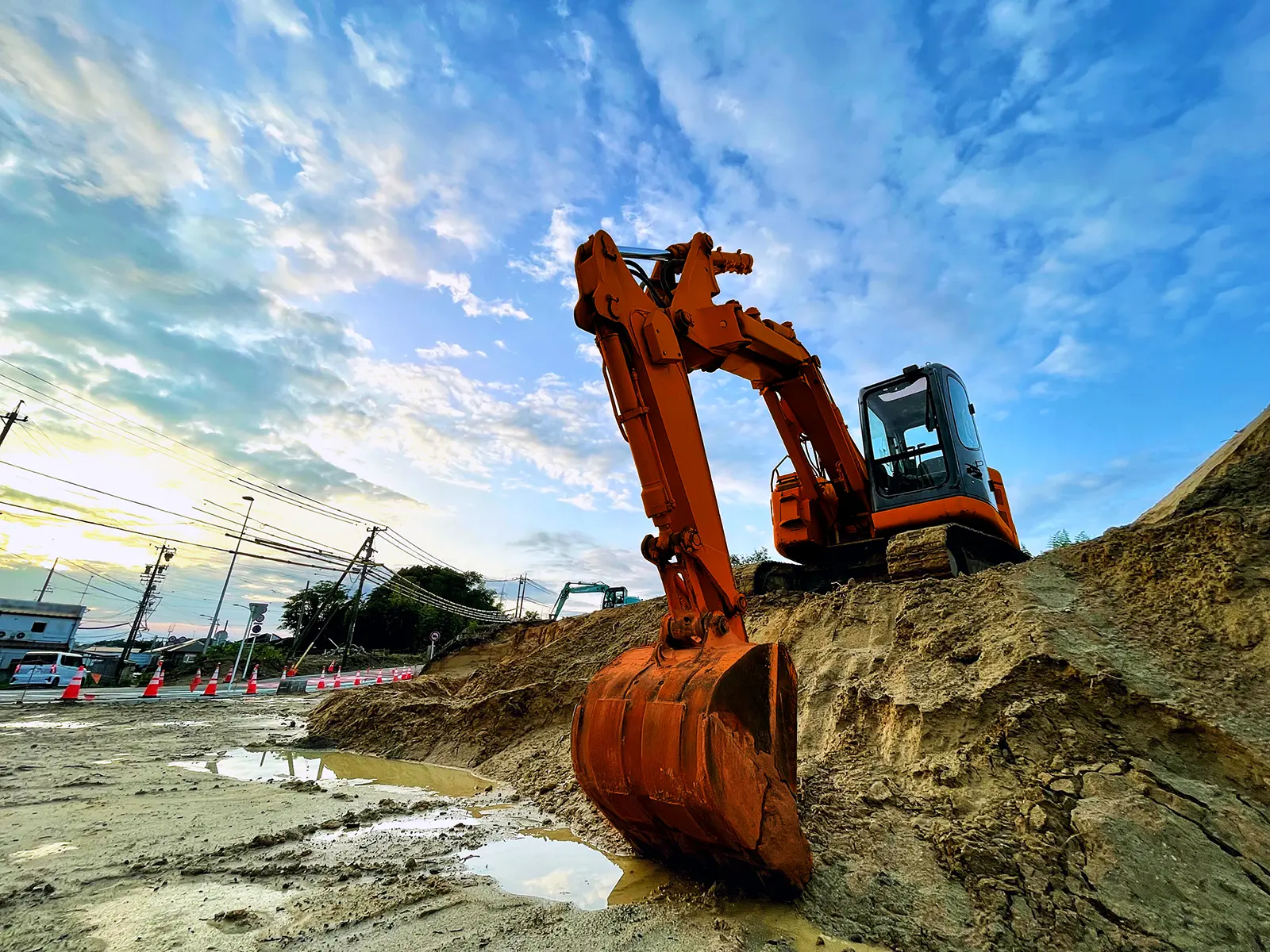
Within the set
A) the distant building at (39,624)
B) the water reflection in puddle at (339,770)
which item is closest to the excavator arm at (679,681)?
the water reflection in puddle at (339,770)

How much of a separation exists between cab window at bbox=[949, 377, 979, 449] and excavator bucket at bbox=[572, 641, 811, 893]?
17.3 feet

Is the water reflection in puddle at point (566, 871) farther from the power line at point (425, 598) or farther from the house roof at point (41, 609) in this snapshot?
the house roof at point (41, 609)

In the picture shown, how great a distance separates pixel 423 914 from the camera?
2629 mm

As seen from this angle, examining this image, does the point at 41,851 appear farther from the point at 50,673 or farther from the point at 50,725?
the point at 50,673

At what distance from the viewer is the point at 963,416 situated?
23.3 feet

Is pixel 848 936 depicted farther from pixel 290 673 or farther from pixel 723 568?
pixel 290 673

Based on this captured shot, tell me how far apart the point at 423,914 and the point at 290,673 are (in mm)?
25922

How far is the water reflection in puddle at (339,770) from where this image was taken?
5.77 meters

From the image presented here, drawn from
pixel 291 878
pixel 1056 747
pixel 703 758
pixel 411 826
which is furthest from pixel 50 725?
pixel 1056 747

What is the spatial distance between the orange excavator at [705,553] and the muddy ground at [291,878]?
1.44 feet

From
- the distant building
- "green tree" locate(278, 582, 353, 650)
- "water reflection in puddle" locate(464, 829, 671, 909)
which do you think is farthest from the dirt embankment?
the distant building

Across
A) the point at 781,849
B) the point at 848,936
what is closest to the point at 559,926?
the point at 781,849

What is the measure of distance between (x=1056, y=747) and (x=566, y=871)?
303 cm

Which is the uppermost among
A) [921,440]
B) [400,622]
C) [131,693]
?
[400,622]
